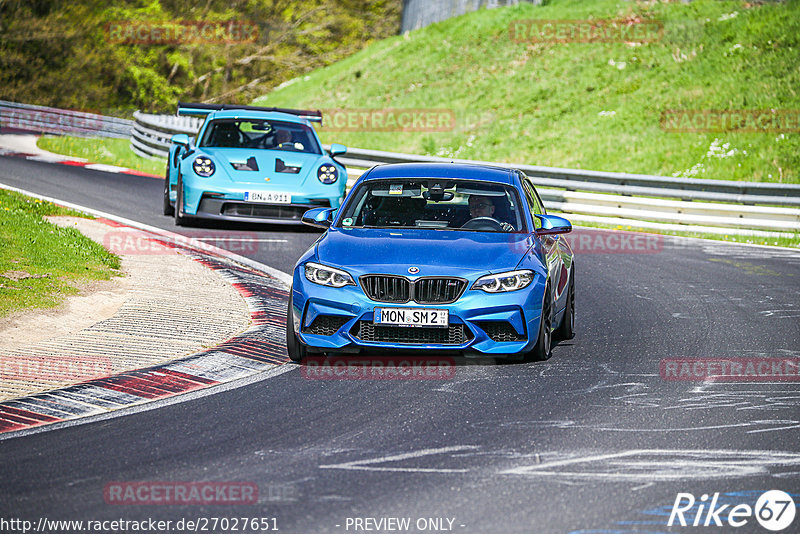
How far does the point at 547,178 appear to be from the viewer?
21.2 meters

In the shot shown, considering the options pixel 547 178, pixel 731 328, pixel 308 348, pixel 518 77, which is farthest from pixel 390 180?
pixel 518 77

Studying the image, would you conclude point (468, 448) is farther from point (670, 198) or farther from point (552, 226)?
point (670, 198)

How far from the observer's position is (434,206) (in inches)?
358

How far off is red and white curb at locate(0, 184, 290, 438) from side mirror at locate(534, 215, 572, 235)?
2254 mm

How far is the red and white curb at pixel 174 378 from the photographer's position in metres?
6.51

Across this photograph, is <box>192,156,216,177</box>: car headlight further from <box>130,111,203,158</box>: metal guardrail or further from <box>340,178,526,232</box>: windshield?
<box>130,111,203,158</box>: metal guardrail

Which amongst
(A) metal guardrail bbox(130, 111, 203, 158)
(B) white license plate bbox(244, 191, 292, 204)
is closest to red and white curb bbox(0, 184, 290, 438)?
(B) white license plate bbox(244, 191, 292, 204)

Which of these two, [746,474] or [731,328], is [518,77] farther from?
[746,474]

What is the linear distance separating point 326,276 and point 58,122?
113ft

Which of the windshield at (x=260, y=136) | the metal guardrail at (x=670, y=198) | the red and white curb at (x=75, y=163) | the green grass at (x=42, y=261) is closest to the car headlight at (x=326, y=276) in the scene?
the green grass at (x=42, y=261)

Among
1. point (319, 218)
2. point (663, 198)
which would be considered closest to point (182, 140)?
point (319, 218)

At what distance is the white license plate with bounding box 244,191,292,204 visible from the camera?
47.7 feet

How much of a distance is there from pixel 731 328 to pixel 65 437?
622 centimetres

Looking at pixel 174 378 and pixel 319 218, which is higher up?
pixel 319 218
